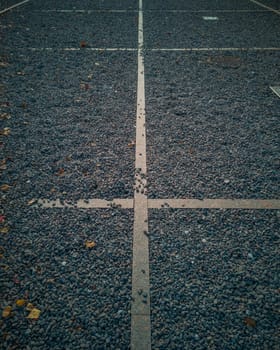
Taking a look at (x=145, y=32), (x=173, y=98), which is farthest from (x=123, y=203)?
(x=145, y=32)

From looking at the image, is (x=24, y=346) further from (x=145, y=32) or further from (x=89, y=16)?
(x=89, y=16)

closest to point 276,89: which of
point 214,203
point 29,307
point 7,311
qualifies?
point 214,203

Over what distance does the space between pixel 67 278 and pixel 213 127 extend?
3205 mm

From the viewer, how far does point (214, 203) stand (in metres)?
3.29

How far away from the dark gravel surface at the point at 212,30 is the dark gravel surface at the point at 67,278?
20.7ft

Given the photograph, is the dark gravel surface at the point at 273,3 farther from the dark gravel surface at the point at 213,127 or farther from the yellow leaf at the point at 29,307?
the yellow leaf at the point at 29,307

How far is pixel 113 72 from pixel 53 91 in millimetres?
1510

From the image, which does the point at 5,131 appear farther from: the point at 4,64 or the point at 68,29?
the point at 68,29

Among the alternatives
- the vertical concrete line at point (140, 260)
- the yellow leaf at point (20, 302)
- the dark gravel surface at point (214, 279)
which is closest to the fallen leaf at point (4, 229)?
the yellow leaf at point (20, 302)

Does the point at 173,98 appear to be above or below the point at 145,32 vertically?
below

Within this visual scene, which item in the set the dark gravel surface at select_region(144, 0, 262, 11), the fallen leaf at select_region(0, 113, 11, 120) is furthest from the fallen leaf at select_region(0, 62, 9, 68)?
the dark gravel surface at select_region(144, 0, 262, 11)

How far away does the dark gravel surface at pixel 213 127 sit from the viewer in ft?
11.6

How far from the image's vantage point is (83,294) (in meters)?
2.46

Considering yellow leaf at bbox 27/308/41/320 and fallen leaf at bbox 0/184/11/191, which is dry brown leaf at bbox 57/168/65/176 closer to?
fallen leaf at bbox 0/184/11/191
